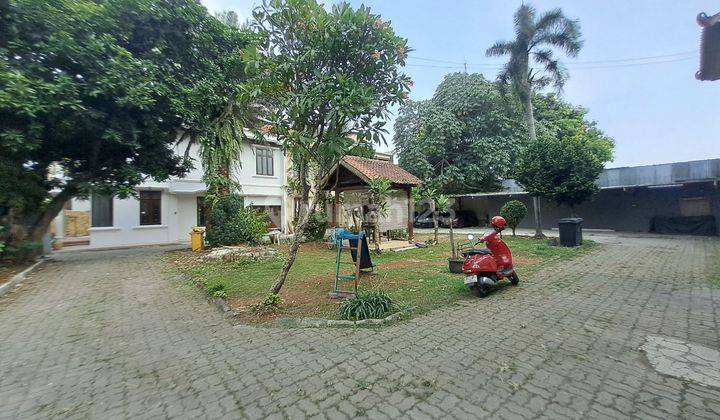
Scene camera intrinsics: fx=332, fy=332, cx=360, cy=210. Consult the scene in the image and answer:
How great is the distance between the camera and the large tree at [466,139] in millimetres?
24953

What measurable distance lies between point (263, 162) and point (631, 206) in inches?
901

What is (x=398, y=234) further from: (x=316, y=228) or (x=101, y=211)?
Answer: (x=101, y=211)

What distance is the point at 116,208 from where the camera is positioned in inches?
666

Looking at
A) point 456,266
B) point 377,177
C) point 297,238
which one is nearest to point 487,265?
point 456,266

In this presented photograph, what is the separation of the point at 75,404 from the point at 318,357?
2194 millimetres

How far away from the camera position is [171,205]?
61.3 ft

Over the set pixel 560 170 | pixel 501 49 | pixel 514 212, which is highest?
pixel 501 49

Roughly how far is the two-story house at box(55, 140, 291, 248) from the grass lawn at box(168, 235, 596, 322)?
6388 millimetres

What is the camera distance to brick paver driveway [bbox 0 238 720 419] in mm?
2795

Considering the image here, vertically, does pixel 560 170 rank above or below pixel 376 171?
below

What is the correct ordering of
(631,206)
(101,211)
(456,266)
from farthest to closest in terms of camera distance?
1. (631,206)
2. (101,211)
3. (456,266)

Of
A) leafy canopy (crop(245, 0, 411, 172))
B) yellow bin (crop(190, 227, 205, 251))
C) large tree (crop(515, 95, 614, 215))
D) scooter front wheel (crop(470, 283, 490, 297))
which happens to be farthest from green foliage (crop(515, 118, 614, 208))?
yellow bin (crop(190, 227, 205, 251))

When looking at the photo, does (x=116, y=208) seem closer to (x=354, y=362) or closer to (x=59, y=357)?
(x=59, y=357)

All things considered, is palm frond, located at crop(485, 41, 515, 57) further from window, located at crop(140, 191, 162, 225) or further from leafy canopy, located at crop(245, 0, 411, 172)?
window, located at crop(140, 191, 162, 225)
